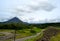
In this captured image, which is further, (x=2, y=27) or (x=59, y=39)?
(x=2, y=27)

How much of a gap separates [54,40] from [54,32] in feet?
33.2

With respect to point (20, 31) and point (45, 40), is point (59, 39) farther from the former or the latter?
point (20, 31)

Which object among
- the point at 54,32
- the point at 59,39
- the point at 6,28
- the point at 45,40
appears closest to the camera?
the point at 59,39

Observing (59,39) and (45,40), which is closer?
(59,39)

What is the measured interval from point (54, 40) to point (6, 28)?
265ft

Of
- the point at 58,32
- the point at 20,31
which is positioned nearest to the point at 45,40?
the point at 58,32

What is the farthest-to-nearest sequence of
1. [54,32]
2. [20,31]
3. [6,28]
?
1. [6,28]
2. [20,31]
3. [54,32]

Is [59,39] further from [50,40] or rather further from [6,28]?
[6,28]

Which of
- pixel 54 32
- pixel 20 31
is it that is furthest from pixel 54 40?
pixel 20 31

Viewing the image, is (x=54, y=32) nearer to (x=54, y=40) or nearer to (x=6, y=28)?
(x=54, y=40)

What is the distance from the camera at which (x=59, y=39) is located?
41.3 m

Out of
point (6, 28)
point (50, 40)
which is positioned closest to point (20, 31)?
point (6, 28)

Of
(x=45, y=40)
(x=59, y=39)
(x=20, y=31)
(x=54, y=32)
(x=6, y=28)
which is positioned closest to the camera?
(x=59, y=39)

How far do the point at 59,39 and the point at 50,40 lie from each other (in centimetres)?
333
